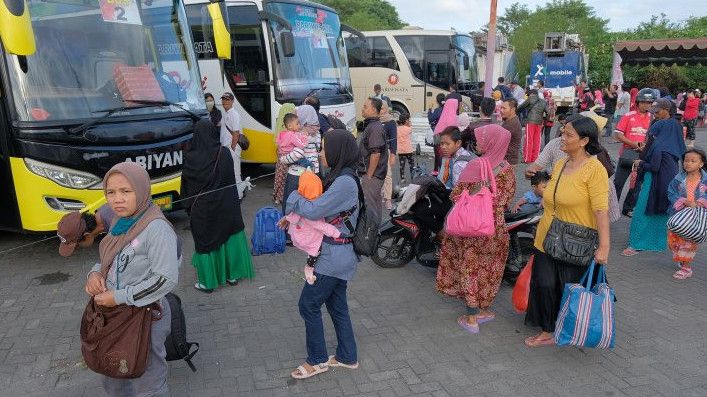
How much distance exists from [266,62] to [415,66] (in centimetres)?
861

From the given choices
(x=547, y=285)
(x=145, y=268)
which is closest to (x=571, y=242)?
(x=547, y=285)

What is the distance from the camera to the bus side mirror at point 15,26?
391 centimetres

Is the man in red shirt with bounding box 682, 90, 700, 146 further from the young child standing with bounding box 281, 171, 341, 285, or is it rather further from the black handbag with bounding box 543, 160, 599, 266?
the young child standing with bounding box 281, 171, 341, 285

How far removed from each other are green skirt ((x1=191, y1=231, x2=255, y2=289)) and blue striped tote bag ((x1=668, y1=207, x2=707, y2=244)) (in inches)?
161

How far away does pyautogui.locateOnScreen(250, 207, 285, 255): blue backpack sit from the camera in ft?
18.3

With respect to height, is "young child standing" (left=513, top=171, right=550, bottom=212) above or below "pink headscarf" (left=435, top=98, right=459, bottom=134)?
below

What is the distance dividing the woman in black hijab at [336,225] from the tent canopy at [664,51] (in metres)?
16.6

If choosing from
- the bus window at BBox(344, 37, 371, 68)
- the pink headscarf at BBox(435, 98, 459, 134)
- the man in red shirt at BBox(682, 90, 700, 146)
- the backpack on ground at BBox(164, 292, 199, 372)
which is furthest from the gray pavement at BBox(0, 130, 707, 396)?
the man in red shirt at BBox(682, 90, 700, 146)

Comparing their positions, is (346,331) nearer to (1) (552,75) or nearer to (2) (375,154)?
(2) (375,154)

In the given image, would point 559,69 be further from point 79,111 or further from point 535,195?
point 79,111

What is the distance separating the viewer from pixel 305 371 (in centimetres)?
335

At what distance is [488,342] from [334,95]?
22.5 feet

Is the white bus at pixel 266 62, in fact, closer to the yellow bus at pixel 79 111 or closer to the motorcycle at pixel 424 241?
the yellow bus at pixel 79 111

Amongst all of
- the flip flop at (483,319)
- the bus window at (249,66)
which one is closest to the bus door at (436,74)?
the bus window at (249,66)
